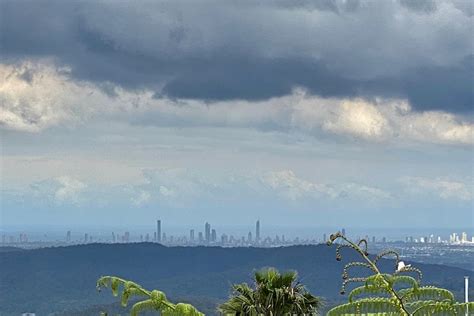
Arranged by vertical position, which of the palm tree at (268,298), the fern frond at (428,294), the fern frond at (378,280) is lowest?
the palm tree at (268,298)

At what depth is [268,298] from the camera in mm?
18828

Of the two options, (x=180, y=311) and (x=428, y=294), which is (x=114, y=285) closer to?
(x=180, y=311)

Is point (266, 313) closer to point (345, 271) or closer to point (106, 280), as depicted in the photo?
point (106, 280)

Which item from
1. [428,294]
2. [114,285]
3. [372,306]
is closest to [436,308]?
[428,294]

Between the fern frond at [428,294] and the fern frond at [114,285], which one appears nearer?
the fern frond at [428,294]

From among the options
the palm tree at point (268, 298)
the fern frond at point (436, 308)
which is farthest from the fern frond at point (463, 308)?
the palm tree at point (268, 298)

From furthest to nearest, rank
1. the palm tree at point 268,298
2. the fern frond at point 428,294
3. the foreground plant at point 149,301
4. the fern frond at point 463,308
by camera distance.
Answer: the palm tree at point 268,298, the foreground plant at point 149,301, the fern frond at point 463,308, the fern frond at point 428,294

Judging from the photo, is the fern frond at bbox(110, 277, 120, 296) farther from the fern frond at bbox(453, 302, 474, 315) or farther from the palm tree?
the palm tree

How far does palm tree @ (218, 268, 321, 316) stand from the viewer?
18766 millimetres

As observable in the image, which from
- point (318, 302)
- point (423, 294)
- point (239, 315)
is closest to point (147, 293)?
point (423, 294)

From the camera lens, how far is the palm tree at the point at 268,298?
18.8 m

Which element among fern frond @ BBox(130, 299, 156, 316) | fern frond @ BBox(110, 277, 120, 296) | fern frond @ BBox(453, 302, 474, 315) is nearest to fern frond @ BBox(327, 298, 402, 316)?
fern frond @ BBox(453, 302, 474, 315)

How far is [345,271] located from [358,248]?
1.03 ft

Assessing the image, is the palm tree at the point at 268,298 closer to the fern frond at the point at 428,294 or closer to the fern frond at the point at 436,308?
the fern frond at the point at 428,294
